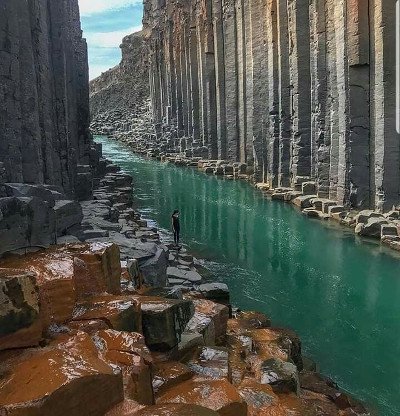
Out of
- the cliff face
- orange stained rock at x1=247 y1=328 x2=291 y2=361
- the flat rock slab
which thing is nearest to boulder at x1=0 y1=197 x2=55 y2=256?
orange stained rock at x1=247 y1=328 x2=291 y2=361

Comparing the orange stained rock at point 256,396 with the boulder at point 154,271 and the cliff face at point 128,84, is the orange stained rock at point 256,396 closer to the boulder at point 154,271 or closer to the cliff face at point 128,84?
the boulder at point 154,271

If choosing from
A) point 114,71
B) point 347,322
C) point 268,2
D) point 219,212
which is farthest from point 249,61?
point 114,71

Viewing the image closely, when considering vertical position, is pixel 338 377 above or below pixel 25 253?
below

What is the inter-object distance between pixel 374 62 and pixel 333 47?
366cm

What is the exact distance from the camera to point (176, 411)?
362 centimetres

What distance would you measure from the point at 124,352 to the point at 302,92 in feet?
65.6

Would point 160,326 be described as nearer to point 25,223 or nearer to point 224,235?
point 25,223

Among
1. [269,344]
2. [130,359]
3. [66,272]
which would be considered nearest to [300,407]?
[269,344]

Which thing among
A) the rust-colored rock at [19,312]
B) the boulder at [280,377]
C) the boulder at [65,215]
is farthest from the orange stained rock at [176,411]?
the boulder at [65,215]

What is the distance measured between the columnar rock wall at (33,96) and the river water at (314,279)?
482 centimetres

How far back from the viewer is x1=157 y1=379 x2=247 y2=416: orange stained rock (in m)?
4.25

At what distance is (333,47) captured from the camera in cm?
1961

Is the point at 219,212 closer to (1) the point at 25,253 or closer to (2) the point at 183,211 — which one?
(2) the point at 183,211

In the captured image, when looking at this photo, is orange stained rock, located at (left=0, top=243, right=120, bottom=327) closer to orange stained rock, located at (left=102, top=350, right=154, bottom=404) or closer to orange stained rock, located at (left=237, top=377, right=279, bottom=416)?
orange stained rock, located at (left=102, top=350, right=154, bottom=404)
